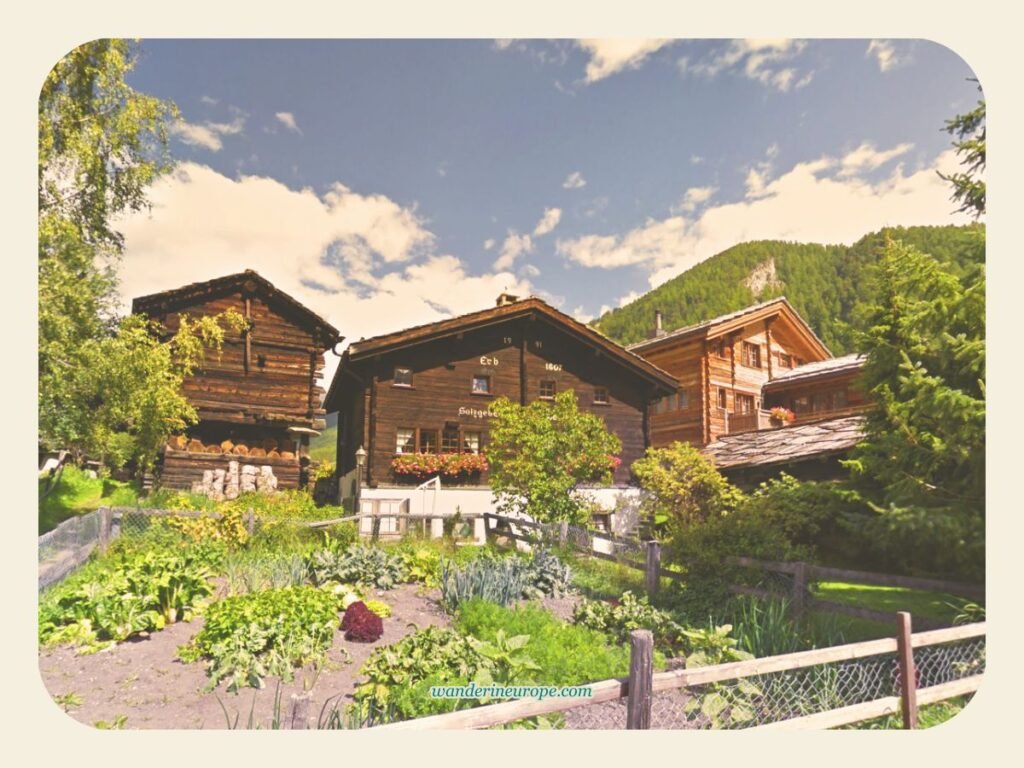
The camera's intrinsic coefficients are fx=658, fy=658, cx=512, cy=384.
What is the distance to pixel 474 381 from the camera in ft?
40.1

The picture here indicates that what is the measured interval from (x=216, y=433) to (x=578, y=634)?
465cm

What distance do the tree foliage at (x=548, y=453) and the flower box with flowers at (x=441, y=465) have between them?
0.69 m

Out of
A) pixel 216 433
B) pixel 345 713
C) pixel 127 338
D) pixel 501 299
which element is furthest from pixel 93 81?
pixel 345 713

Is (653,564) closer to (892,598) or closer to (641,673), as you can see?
(892,598)

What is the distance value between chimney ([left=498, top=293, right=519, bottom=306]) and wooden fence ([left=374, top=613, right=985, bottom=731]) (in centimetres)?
446

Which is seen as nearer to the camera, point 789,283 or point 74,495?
point 74,495

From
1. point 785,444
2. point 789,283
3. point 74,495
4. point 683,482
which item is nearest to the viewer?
point 74,495

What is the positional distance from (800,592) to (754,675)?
2528mm

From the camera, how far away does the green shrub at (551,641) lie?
5.88 metres

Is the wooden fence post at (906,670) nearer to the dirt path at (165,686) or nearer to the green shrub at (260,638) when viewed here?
the dirt path at (165,686)

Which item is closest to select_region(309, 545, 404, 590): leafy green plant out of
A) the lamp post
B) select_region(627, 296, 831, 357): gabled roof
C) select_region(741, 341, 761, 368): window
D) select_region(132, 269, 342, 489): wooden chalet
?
select_region(132, 269, 342, 489): wooden chalet

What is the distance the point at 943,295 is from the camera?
19.9ft

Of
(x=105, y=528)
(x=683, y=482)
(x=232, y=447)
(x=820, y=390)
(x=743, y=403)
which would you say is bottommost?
(x=105, y=528)

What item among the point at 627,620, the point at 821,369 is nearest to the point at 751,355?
the point at 821,369
